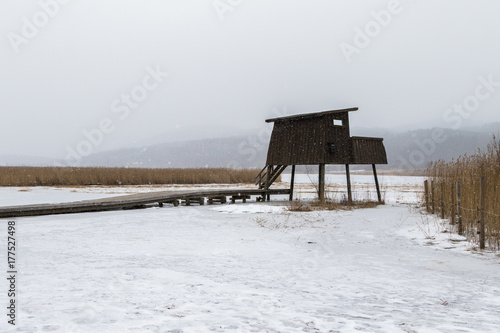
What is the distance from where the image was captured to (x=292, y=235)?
418 inches

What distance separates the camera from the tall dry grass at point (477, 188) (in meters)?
9.25

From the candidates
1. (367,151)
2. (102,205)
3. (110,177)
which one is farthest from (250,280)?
(110,177)

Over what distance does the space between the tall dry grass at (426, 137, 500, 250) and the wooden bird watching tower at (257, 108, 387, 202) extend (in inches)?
203

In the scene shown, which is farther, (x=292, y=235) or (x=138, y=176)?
(x=138, y=176)

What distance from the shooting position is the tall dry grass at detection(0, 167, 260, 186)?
103 ft

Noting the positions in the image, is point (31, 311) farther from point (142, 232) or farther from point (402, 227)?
point (402, 227)

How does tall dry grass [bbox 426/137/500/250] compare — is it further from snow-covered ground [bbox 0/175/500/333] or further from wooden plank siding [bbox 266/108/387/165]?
wooden plank siding [bbox 266/108/387/165]

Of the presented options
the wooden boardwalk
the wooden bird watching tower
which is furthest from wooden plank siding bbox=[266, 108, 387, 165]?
the wooden boardwalk

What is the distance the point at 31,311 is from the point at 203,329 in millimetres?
1943

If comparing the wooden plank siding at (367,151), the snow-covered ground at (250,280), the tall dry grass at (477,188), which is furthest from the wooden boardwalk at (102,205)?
the tall dry grass at (477,188)

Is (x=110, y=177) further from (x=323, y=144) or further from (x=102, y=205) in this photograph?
(x=323, y=144)

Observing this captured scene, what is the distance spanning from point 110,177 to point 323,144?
65.5 feet

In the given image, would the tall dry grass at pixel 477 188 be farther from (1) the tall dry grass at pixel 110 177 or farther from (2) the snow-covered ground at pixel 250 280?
(1) the tall dry grass at pixel 110 177

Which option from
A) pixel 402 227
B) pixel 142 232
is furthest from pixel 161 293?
pixel 402 227
